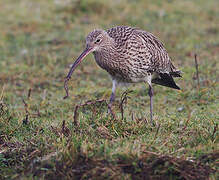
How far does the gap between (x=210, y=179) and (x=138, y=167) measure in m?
0.62

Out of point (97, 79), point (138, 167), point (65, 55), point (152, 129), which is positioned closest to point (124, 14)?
point (65, 55)

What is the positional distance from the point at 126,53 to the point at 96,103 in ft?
2.53

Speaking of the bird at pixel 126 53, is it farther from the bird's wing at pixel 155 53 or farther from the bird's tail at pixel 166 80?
the bird's tail at pixel 166 80

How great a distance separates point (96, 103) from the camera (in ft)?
20.7

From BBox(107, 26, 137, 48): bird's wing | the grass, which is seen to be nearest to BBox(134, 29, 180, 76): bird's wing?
BBox(107, 26, 137, 48): bird's wing

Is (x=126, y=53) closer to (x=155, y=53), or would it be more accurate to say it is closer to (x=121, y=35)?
(x=121, y=35)

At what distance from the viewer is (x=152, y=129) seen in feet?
16.8

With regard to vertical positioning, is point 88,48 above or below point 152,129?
above

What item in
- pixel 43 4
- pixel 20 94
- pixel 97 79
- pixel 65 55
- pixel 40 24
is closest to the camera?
pixel 20 94

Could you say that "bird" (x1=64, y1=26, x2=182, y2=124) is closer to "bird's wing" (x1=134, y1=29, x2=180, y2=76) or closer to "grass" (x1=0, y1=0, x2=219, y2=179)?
"bird's wing" (x1=134, y1=29, x2=180, y2=76)

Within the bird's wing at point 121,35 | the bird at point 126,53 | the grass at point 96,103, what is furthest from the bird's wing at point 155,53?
the grass at point 96,103

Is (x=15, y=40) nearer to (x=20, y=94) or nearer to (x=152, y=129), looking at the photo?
(x=20, y=94)

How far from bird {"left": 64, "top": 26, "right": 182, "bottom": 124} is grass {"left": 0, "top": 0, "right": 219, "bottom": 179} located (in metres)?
0.44

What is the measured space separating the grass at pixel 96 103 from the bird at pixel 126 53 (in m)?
0.44
